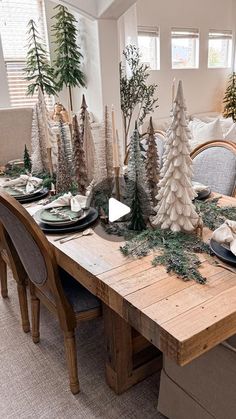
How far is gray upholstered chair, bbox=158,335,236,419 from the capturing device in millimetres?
1156

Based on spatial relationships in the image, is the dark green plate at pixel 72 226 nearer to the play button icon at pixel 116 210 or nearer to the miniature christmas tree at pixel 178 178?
the play button icon at pixel 116 210

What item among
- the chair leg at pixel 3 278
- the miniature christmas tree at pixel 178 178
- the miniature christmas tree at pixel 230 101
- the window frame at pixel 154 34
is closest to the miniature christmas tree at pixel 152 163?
the miniature christmas tree at pixel 178 178

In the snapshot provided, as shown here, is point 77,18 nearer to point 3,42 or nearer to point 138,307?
point 3,42

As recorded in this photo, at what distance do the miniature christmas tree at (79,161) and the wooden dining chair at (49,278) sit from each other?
1.70 ft

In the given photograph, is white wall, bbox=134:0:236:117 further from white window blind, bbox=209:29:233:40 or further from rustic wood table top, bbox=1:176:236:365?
rustic wood table top, bbox=1:176:236:365

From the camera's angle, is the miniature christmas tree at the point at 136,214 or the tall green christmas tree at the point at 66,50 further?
the tall green christmas tree at the point at 66,50

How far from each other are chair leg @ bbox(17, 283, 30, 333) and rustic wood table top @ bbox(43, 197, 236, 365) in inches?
29.9

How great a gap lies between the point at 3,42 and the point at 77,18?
3.27ft

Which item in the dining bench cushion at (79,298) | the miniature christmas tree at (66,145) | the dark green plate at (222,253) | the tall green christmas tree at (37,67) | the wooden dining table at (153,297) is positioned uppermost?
the tall green christmas tree at (37,67)

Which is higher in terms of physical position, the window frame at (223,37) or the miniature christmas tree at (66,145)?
the window frame at (223,37)

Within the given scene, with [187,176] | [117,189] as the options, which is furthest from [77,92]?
[187,176]

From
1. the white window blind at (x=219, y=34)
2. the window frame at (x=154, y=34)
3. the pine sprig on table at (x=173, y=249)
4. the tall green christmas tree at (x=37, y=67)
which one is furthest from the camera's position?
the white window blind at (x=219, y=34)

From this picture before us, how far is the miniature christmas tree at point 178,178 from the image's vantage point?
4.14 ft

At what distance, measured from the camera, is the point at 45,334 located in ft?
6.66
